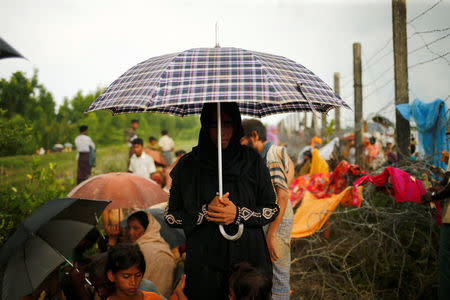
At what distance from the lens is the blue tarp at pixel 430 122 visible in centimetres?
468

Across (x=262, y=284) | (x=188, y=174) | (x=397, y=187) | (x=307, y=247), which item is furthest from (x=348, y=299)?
(x=188, y=174)

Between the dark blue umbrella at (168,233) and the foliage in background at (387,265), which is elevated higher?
the dark blue umbrella at (168,233)

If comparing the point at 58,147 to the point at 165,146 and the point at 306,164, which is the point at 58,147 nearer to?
the point at 165,146

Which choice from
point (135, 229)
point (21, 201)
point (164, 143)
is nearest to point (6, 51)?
point (135, 229)

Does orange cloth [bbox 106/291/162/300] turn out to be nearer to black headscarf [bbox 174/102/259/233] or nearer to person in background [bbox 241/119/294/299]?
black headscarf [bbox 174/102/259/233]

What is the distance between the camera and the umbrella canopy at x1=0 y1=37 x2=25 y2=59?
2236 millimetres

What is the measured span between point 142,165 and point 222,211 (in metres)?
6.11

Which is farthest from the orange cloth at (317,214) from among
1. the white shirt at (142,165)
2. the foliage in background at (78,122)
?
the foliage in background at (78,122)

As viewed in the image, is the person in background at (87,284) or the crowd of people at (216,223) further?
the person in background at (87,284)

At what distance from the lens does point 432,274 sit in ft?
12.1

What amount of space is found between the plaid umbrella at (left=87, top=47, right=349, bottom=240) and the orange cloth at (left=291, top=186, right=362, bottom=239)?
8.94ft

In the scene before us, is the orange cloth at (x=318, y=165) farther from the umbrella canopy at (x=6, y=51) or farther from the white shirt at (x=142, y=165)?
the umbrella canopy at (x=6, y=51)

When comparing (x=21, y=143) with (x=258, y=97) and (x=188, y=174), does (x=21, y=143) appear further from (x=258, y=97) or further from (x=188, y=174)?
(x=258, y=97)

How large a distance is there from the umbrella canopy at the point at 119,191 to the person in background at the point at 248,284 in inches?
91.1
